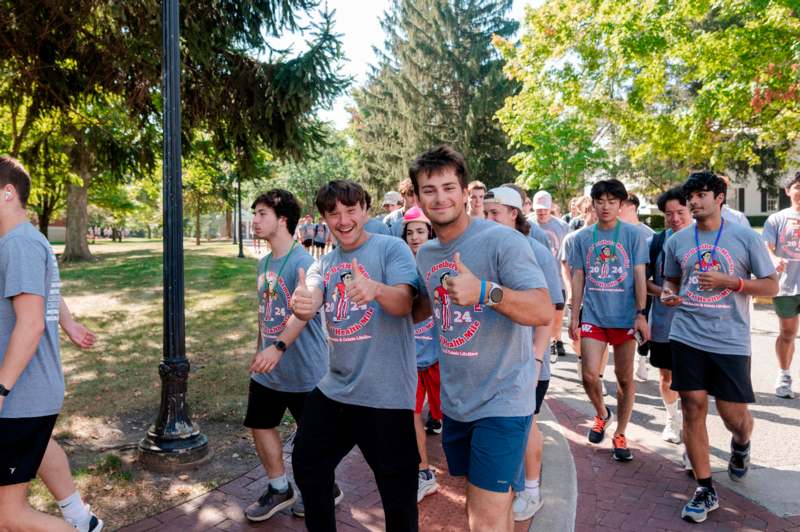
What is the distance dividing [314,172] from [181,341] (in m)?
45.4

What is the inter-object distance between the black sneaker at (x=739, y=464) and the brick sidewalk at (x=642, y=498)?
17 centimetres

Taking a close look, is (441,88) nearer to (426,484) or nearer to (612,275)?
(612,275)

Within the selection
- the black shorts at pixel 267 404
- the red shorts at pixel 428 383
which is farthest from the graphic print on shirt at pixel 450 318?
the red shorts at pixel 428 383

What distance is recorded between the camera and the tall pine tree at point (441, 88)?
3850 cm

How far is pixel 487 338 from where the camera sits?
2.68m

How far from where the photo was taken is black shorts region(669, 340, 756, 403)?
153 inches

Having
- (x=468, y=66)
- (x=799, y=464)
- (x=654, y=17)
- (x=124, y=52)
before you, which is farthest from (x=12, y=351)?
(x=468, y=66)

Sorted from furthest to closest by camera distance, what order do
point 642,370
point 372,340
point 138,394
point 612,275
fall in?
1. point 642,370
2. point 138,394
3. point 612,275
4. point 372,340

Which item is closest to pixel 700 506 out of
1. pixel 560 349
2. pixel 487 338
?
pixel 487 338

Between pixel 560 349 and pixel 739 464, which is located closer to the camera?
pixel 739 464

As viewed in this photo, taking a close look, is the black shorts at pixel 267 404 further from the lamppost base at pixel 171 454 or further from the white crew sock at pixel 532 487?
the white crew sock at pixel 532 487

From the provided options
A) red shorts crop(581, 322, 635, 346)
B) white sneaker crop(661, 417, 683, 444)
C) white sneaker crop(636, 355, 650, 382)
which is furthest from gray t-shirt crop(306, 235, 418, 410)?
white sneaker crop(636, 355, 650, 382)

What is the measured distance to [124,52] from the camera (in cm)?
874

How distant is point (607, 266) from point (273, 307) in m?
2.77
